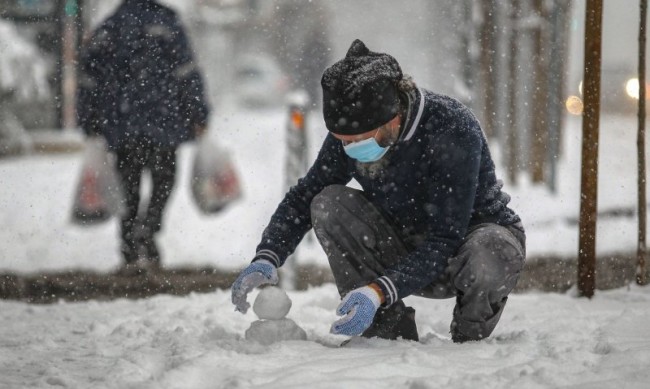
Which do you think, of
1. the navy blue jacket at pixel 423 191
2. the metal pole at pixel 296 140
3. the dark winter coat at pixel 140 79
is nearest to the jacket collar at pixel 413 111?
the navy blue jacket at pixel 423 191

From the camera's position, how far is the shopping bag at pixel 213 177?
731 centimetres

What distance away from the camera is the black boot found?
3.75m

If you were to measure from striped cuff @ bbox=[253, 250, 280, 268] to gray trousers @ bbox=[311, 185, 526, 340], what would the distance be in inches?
8.7

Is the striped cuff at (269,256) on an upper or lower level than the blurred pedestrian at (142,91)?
lower

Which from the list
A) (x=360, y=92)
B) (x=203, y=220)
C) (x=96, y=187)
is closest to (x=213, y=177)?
(x=96, y=187)

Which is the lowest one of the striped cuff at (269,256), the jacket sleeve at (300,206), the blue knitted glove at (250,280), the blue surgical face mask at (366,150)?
the blue knitted glove at (250,280)

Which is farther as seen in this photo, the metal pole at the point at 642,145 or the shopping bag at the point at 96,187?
the shopping bag at the point at 96,187

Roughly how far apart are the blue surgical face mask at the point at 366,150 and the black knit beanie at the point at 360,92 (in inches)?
2.0

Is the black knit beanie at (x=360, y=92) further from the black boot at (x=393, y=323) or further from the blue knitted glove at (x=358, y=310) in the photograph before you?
the black boot at (x=393, y=323)

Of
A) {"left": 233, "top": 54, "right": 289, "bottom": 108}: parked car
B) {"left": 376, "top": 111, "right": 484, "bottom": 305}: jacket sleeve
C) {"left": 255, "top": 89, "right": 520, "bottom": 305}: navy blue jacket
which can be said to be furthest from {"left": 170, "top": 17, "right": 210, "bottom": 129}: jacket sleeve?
{"left": 233, "top": 54, "right": 289, "bottom": 108}: parked car

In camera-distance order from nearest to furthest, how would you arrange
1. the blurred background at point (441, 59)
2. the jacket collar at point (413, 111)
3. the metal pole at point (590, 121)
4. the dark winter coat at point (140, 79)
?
the jacket collar at point (413, 111) → the metal pole at point (590, 121) → the dark winter coat at point (140, 79) → the blurred background at point (441, 59)

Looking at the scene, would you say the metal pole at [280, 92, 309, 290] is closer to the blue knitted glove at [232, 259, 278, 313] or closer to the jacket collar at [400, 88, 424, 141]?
the blue knitted glove at [232, 259, 278, 313]

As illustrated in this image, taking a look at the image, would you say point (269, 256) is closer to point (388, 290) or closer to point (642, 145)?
point (388, 290)

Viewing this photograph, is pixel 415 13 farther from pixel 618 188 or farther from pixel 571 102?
pixel 571 102
